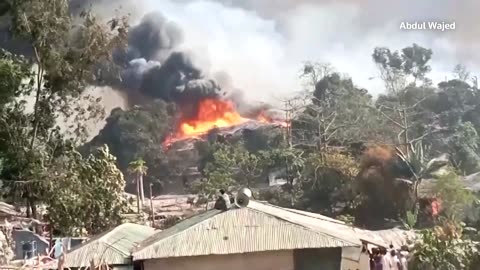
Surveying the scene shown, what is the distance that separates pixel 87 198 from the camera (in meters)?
5.46

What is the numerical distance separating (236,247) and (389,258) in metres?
1.05

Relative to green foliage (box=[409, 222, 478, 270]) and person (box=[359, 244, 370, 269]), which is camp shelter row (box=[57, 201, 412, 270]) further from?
green foliage (box=[409, 222, 478, 270])

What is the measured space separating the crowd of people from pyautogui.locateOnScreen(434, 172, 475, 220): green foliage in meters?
0.37

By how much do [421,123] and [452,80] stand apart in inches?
13.6

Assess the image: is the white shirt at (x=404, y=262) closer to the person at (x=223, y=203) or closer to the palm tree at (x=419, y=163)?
the palm tree at (x=419, y=163)

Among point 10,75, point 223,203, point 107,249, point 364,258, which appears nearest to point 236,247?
point 223,203

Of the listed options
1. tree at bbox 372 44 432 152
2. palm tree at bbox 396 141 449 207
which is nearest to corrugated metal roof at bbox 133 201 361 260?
palm tree at bbox 396 141 449 207

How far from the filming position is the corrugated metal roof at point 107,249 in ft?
16.9

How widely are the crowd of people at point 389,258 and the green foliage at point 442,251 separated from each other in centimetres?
5

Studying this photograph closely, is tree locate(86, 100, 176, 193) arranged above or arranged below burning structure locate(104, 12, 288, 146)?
below

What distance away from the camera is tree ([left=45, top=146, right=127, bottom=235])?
5.45 m

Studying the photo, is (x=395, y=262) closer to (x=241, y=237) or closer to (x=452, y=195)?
(x=452, y=195)

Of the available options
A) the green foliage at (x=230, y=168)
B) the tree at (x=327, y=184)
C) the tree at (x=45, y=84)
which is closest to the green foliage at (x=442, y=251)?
the tree at (x=327, y=184)

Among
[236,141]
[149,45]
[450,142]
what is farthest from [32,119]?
[450,142]
